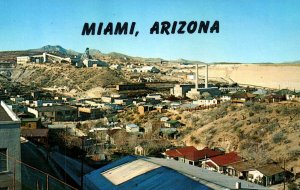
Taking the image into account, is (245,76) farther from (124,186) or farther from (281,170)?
(124,186)

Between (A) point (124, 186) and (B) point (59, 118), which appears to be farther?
(B) point (59, 118)

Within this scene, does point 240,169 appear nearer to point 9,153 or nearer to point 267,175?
point 267,175

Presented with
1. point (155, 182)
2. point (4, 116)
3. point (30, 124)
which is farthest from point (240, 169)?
point (30, 124)

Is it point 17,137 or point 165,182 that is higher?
point 17,137

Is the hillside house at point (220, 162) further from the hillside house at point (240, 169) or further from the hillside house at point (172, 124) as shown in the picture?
the hillside house at point (172, 124)

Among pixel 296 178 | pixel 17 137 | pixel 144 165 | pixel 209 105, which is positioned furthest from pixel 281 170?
pixel 209 105

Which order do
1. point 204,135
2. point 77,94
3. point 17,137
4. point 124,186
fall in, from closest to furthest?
1. point 17,137
2. point 124,186
3. point 204,135
4. point 77,94

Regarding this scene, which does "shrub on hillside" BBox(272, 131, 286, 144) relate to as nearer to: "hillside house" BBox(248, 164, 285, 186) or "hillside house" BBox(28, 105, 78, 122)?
"hillside house" BBox(248, 164, 285, 186)
